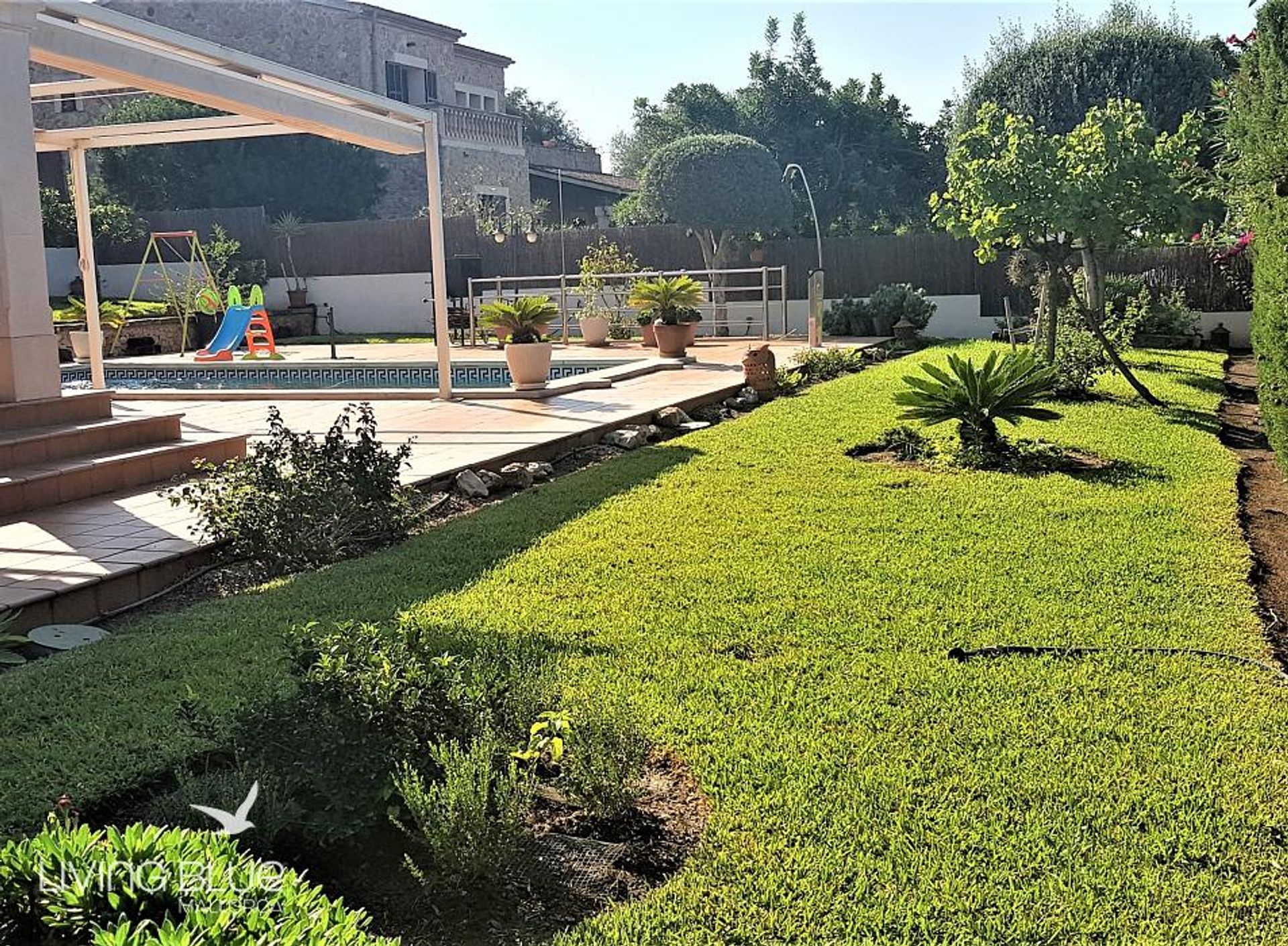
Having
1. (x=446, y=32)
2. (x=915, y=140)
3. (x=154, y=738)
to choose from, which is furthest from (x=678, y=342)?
(x=915, y=140)

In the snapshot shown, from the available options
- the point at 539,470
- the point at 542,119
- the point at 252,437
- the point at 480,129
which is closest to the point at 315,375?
the point at 252,437

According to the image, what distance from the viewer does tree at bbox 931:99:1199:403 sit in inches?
434

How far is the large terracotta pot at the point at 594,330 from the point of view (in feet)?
65.3

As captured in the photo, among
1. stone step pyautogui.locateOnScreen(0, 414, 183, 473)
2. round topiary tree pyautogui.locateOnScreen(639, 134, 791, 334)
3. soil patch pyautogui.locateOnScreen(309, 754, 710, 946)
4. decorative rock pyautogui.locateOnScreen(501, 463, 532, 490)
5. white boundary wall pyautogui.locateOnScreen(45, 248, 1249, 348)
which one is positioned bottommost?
soil patch pyautogui.locateOnScreen(309, 754, 710, 946)

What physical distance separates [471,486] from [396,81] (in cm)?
2655

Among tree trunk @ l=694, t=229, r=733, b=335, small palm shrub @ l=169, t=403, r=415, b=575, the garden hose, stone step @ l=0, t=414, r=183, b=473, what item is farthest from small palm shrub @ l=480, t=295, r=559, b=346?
the garden hose

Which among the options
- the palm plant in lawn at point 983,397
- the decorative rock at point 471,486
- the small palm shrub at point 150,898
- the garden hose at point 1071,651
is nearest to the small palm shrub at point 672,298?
the palm plant in lawn at point 983,397

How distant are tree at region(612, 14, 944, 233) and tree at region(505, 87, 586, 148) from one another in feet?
24.1

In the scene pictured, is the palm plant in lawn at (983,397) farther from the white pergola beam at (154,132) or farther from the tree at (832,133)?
the tree at (832,133)

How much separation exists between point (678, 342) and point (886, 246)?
7821 mm

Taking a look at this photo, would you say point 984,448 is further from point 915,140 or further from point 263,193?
point 915,140

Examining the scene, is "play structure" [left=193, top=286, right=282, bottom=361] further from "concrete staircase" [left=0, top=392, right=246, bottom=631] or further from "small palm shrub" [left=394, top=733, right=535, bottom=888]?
"small palm shrub" [left=394, top=733, right=535, bottom=888]

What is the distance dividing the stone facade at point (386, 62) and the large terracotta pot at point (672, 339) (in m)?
15.9

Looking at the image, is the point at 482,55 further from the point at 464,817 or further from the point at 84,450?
the point at 464,817
